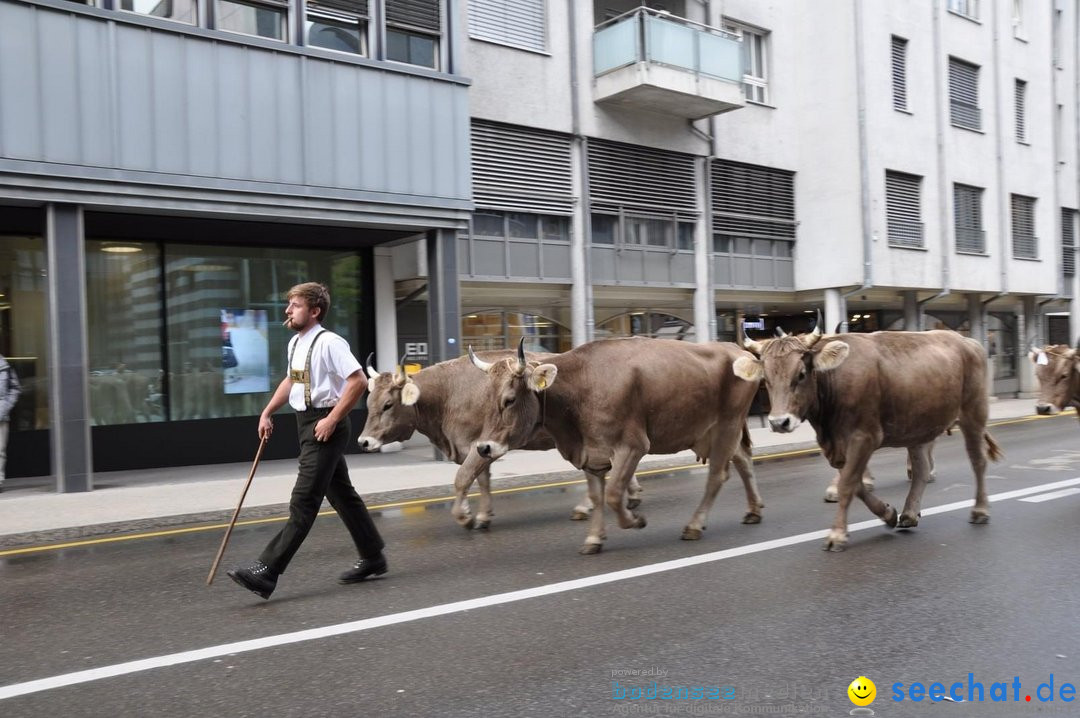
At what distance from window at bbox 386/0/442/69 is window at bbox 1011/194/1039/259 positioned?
21161mm

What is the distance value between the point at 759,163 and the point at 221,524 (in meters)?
16.7

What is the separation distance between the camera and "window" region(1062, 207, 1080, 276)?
3134 cm

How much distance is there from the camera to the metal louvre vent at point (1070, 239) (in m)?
31.3

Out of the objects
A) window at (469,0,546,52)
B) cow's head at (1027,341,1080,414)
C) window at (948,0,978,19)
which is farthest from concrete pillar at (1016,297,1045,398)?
cow's head at (1027,341,1080,414)

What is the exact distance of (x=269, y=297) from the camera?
15.8 meters

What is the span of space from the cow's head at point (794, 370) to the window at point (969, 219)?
21.3 meters

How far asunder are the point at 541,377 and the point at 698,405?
1.57m

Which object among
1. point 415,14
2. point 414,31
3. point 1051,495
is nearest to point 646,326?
point 414,31

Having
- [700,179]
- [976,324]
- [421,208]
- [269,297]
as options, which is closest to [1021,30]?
[976,324]

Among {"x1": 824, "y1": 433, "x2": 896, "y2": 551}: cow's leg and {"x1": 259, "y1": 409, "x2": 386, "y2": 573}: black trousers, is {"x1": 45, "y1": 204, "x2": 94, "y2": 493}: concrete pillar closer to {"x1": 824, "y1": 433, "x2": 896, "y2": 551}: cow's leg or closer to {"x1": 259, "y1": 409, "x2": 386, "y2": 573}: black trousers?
{"x1": 259, "y1": 409, "x2": 386, "y2": 573}: black trousers

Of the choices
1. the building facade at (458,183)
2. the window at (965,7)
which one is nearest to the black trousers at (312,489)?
the building facade at (458,183)

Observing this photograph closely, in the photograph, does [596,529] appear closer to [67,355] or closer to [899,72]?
[67,355]

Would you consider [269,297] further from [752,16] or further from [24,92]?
[752,16]

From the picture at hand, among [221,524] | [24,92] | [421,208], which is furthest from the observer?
[421,208]
